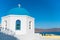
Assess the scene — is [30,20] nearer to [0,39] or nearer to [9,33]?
[9,33]

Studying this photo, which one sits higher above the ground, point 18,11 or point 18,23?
point 18,11

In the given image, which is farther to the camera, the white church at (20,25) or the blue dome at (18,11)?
the blue dome at (18,11)

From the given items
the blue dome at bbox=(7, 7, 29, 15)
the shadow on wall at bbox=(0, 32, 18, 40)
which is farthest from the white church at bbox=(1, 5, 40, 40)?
the shadow on wall at bbox=(0, 32, 18, 40)

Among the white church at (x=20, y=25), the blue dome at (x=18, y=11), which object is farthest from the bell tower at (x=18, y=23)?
the blue dome at (x=18, y=11)

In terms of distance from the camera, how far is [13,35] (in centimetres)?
1692

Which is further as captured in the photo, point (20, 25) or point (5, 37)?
point (20, 25)

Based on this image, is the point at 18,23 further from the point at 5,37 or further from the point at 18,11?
the point at 5,37

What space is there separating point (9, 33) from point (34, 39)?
118 inches

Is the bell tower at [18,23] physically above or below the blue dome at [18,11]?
below

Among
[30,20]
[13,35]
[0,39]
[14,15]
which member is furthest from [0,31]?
[30,20]

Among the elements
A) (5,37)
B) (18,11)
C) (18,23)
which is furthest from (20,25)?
(5,37)

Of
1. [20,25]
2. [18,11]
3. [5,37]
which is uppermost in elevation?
[18,11]

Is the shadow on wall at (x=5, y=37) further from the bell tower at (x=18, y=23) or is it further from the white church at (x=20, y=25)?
the bell tower at (x=18, y=23)

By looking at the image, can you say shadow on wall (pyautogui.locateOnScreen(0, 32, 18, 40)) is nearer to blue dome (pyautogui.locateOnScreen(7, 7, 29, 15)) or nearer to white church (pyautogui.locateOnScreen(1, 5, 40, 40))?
white church (pyautogui.locateOnScreen(1, 5, 40, 40))
